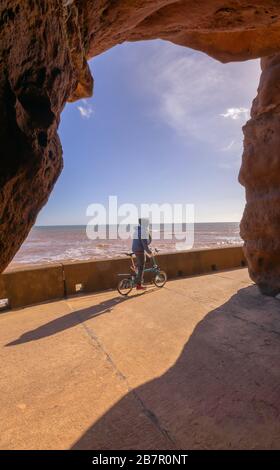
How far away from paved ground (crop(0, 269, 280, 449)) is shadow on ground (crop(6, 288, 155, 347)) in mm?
21

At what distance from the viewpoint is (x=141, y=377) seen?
2.99 meters

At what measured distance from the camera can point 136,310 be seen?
534cm

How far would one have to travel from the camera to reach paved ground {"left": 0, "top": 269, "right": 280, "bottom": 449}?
2180 mm

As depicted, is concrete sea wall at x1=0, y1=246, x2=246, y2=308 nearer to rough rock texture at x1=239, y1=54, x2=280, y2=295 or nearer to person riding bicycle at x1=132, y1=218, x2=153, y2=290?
person riding bicycle at x1=132, y1=218, x2=153, y2=290

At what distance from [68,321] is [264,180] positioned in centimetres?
567

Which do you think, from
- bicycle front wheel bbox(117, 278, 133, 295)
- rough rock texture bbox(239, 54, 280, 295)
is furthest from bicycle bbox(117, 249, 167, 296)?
rough rock texture bbox(239, 54, 280, 295)

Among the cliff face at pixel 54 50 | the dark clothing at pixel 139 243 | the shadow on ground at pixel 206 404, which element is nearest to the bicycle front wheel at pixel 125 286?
the dark clothing at pixel 139 243

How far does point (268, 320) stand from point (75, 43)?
509 centimetres

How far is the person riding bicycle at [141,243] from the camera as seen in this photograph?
21.8 ft

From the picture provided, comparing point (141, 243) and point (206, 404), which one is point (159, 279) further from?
point (206, 404)

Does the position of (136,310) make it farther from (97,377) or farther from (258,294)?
(258,294)

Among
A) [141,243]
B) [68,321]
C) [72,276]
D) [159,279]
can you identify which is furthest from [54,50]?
[159,279]

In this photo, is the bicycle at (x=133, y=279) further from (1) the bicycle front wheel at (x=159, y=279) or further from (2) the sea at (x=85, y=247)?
(2) the sea at (x=85, y=247)
